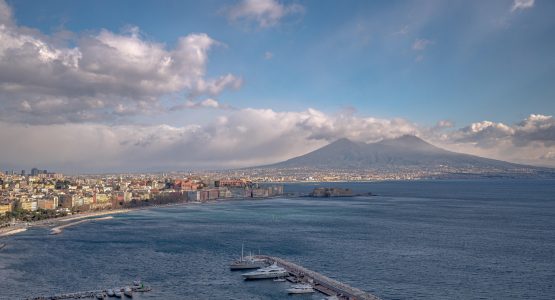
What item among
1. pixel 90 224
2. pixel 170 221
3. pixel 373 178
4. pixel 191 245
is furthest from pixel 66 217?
pixel 373 178

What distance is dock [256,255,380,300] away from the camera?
65.0 ft

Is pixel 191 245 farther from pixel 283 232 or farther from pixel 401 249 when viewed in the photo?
pixel 401 249

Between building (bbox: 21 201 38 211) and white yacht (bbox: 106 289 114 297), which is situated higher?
building (bbox: 21 201 38 211)

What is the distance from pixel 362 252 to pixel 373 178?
16946 centimetres

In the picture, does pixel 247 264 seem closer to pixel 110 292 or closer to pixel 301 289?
pixel 301 289

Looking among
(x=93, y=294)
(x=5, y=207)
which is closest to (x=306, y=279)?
(x=93, y=294)

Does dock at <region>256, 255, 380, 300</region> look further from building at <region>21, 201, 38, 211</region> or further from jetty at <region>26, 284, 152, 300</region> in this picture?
building at <region>21, 201, 38, 211</region>

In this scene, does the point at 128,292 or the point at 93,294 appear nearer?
the point at 93,294

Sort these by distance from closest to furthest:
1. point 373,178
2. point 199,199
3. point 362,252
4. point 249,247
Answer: point 362,252, point 249,247, point 199,199, point 373,178

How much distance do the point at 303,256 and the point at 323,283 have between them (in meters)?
7.43

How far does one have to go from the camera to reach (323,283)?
71.8 ft

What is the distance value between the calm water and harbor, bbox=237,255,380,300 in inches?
27.9

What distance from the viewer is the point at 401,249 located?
3111 cm

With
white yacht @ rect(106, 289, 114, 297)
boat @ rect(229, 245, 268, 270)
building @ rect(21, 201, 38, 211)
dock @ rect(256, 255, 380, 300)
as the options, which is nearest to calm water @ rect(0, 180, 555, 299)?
boat @ rect(229, 245, 268, 270)
